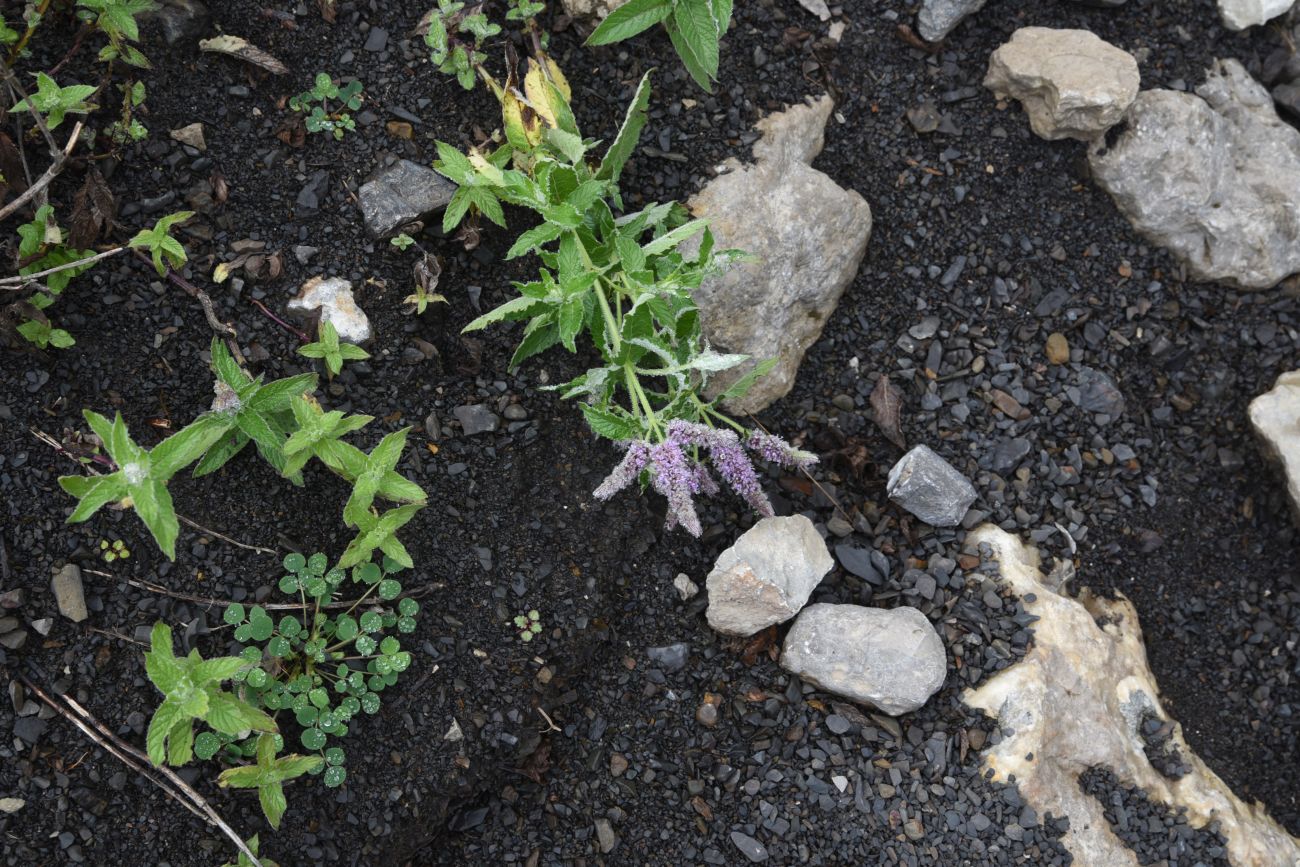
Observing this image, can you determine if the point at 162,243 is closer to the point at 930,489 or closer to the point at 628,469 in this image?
the point at 628,469

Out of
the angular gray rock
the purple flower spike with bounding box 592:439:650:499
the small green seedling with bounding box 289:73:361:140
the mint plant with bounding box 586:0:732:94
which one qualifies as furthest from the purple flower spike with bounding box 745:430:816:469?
the small green seedling with bounding box 289:73:361:140

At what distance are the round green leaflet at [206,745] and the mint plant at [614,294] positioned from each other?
1100 millimetres

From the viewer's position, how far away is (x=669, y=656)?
Answer: 9.67ft

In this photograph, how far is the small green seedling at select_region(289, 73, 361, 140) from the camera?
2955 mm

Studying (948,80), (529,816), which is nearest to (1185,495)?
(948,80)

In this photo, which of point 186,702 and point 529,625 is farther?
point 529,625

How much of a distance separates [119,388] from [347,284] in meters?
0.64

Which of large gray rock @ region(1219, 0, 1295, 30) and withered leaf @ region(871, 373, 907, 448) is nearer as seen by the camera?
withered leaf @ region(871, 373, 907, 448)

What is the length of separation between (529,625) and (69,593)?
114 centimetres

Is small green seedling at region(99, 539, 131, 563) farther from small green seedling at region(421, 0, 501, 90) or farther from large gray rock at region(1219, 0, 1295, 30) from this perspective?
large gray rock at region(1219, 0, 1295, 30)

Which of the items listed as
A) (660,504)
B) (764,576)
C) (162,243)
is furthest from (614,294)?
(162,243)

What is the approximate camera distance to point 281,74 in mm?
2971

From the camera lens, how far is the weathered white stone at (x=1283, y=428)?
335cm

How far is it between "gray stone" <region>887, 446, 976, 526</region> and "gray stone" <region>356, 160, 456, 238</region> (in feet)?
5.08
